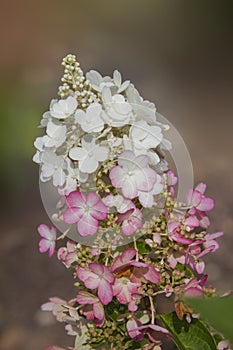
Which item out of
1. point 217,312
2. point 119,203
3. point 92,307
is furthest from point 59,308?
point 217,312

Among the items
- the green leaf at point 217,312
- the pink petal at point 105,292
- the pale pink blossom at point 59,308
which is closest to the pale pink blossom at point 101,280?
the pink petal at point 105,292

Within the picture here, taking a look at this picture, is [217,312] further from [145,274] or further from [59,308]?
[59,308]

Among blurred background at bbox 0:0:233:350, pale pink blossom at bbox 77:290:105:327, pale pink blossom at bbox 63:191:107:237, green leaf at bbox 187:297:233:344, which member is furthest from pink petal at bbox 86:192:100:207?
blurred background at bbox 0:0:233:350

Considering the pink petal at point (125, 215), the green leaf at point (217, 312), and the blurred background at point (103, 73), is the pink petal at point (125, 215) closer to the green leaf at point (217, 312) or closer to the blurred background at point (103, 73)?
the green leaf at point (217, 312)

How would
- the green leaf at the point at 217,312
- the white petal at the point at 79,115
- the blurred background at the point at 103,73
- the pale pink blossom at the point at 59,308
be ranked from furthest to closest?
the blurred background at the point at 103,73
the pale pink blossom at the point at 59,308
the white petal at the point at 79,115
the green leaf at the point at 217,312

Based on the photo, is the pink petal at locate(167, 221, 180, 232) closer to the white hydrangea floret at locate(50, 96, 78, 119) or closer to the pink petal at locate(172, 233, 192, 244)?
the pink petal at locate(172, 233, 192, 244)

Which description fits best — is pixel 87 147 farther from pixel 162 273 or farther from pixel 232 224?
pixel 232 224
